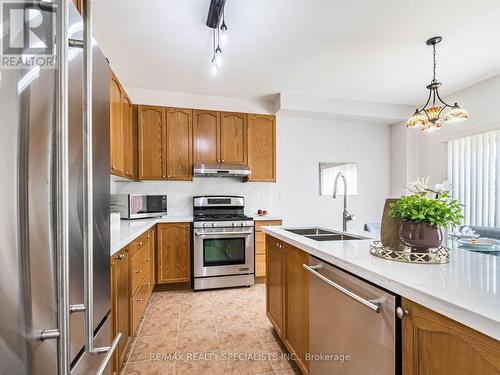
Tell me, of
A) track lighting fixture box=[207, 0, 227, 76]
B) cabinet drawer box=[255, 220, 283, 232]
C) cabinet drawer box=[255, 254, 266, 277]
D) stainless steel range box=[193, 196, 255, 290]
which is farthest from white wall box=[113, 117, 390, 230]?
track lighting fixture box=[207, 0, 227, 76]

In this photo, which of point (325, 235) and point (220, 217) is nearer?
point (325, 235)

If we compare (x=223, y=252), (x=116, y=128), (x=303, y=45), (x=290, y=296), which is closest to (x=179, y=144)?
(x=116, y=128)

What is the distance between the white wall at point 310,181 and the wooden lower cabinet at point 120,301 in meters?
2.02

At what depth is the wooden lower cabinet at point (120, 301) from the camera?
1.46 metres

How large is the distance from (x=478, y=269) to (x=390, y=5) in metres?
1.97

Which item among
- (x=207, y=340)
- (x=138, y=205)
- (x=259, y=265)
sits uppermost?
(x=138, y=205)

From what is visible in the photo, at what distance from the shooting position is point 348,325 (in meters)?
1.12

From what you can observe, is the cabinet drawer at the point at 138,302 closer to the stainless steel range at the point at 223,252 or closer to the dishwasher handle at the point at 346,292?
the stainless steel range at the point at 223,252

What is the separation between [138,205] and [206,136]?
129cm

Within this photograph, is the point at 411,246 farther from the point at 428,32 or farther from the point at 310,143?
the point at 310,143

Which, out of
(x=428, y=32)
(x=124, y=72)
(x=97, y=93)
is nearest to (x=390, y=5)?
(x=428, y=32)

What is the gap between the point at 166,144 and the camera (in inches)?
134

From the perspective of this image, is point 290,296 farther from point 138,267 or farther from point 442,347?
point 138,267

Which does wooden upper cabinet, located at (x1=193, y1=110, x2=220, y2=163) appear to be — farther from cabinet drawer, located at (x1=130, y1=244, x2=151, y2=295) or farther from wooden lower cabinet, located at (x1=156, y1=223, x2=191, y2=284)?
cabinet drawer, located at (x1=130, y1=244, x2=151, y2=295)
